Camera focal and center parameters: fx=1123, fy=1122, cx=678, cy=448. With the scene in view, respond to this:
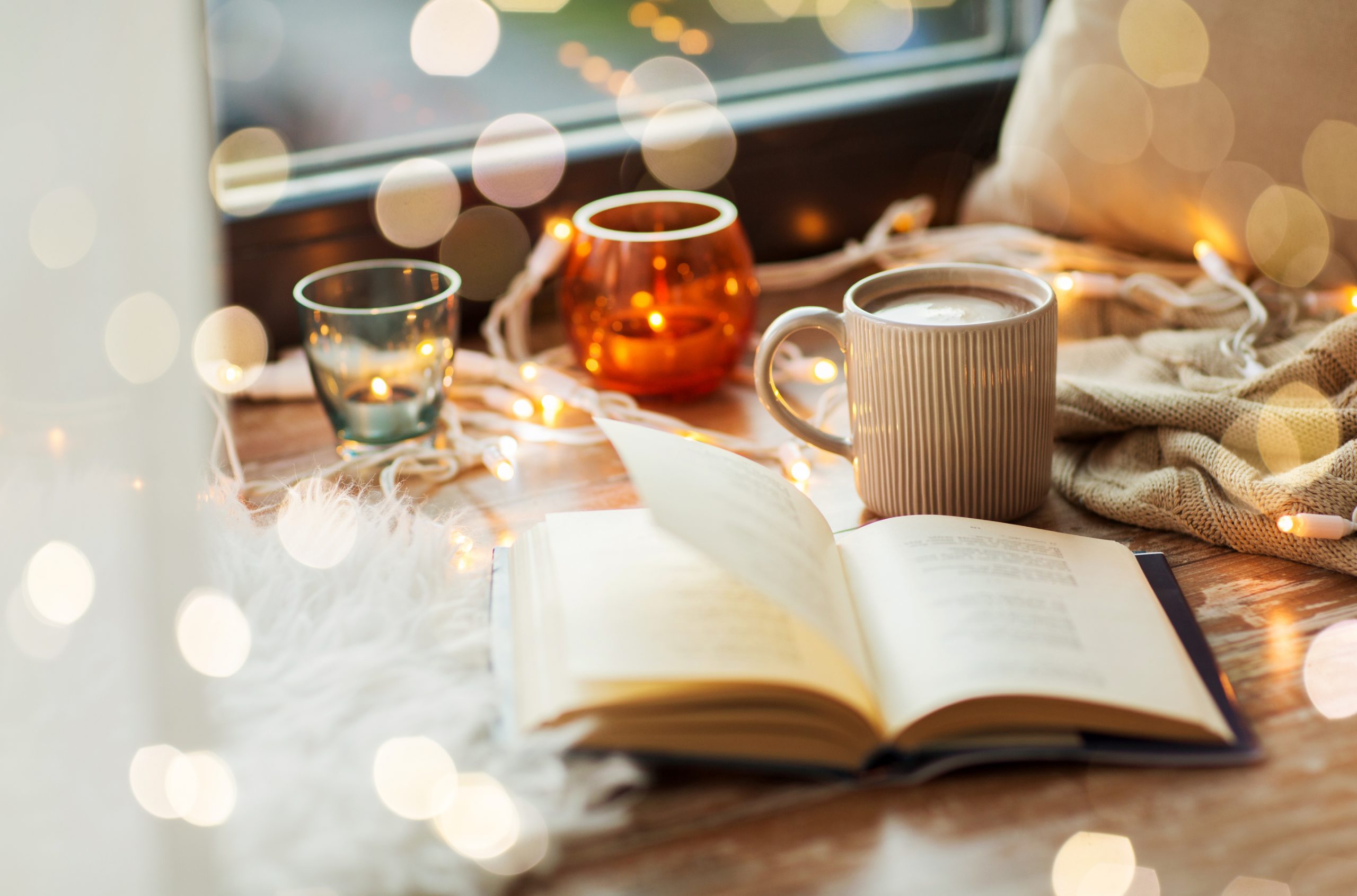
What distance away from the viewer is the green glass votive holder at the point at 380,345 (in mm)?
764

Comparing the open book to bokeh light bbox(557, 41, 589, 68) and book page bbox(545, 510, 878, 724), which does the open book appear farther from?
bokeh light bbox(557, 41, 589, 68)

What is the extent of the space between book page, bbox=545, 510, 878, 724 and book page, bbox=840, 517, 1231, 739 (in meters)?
0.04

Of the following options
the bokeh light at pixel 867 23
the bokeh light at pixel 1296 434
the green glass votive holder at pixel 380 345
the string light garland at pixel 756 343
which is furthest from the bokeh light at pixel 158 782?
the bokeh light at pixel 867 23

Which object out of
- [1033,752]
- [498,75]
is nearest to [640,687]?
[1033,752]

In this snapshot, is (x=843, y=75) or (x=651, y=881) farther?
(x=843, y=75)

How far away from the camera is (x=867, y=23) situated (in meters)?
1.20

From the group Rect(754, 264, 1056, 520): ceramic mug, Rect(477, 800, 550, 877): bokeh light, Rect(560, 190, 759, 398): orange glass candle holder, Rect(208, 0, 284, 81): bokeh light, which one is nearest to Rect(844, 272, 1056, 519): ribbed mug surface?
Rect(754, 264, 1056, 520): ceramic mug

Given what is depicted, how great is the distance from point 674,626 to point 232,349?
61 cm

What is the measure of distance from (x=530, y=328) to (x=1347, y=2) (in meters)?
0.68

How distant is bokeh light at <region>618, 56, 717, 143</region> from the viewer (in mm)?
1104

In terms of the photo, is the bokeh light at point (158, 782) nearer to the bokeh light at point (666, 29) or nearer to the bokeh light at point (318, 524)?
the bokeh light at point (318, 524)

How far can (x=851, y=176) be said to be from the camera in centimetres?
114

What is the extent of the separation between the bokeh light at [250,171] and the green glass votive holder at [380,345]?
183 millimetres

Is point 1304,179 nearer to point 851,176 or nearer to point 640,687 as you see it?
point 851,176
